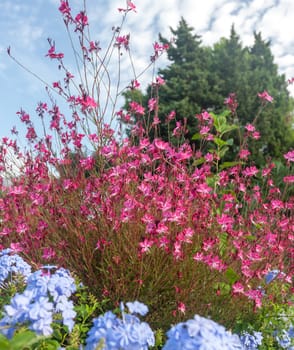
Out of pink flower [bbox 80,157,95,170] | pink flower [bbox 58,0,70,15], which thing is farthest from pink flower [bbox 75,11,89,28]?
pink flower [bbox 80,157,95,170]

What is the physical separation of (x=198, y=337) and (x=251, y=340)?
211cm

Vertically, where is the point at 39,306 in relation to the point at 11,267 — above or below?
below

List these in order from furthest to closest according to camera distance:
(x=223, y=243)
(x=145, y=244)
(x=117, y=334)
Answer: (x=223, y=243), (x=145, y=244), (x=117, y=334)

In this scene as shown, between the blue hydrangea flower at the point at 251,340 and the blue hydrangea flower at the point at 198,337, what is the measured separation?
6.40 ft

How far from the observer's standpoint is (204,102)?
60.2 feet

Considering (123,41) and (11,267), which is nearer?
(11,267)

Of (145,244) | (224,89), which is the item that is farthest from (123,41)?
(224,89)

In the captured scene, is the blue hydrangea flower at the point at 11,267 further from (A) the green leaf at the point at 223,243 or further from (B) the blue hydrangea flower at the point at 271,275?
(B) the blue hydrangea flower at the point at 271,275

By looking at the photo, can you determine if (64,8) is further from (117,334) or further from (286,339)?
(286,339)

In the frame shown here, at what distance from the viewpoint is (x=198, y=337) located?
1305 mm

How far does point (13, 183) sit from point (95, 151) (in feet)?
5.45

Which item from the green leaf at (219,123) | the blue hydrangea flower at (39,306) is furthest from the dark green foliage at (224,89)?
the blue hydrangea flower at (39,306)

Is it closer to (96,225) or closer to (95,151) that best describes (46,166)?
(95,151)

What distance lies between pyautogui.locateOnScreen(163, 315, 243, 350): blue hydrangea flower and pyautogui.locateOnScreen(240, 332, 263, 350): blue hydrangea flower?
195cm
